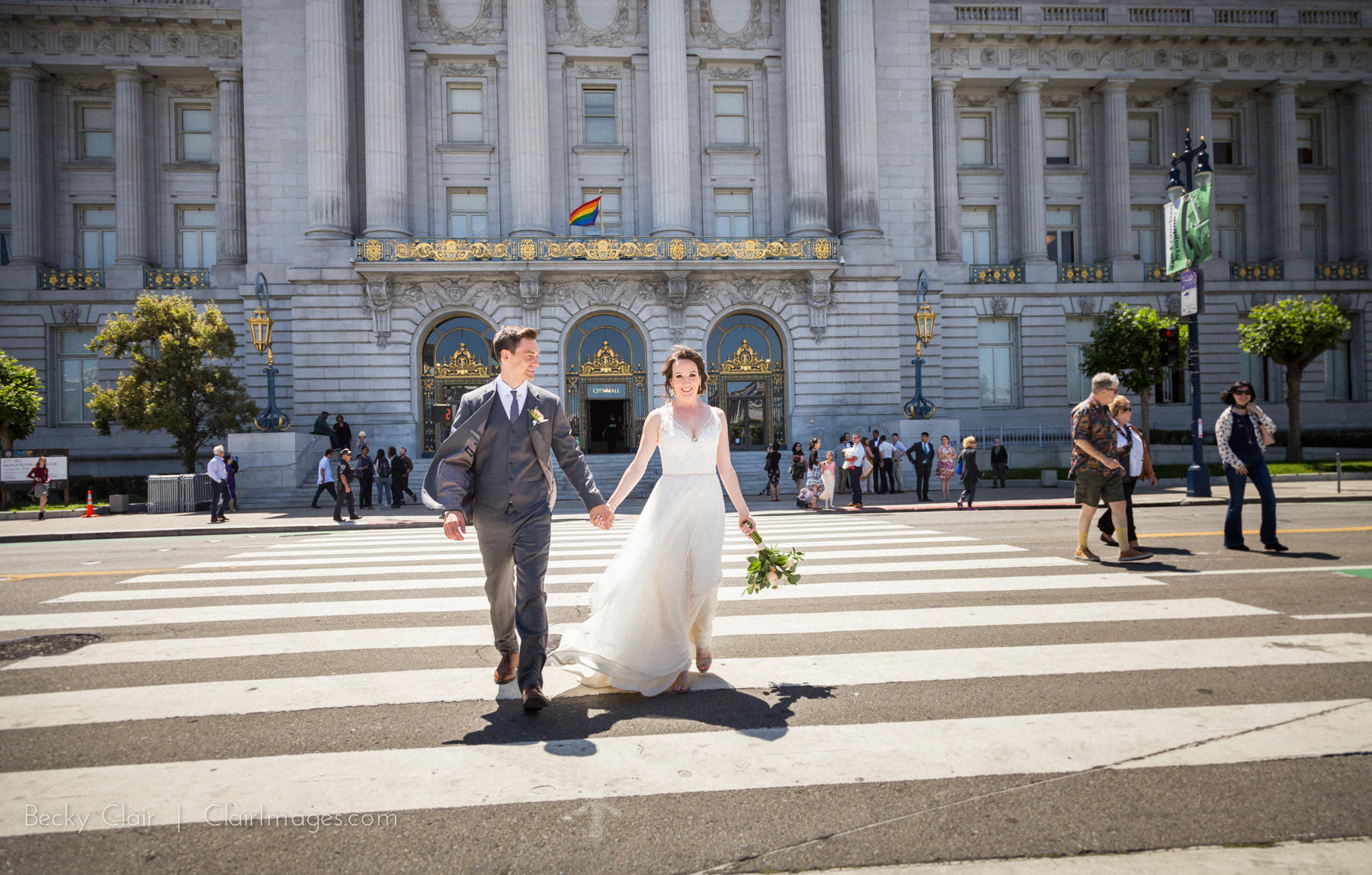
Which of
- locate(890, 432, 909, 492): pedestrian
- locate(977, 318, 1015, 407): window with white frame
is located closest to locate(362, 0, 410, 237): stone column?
locate(890, 432, 909, 492): pedestrian

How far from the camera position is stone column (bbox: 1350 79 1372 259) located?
133ft

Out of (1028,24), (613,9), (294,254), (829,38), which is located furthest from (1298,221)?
(294,254)

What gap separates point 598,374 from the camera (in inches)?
1275

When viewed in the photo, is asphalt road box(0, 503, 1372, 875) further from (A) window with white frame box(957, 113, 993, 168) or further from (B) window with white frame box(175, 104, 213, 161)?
(B) window with white frame box(175, 104, 213, 161)

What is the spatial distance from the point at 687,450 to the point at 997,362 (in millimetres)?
38362

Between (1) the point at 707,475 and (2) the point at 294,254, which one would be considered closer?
(1) the point at 707,475

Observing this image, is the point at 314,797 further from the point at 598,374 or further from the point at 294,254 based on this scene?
the point at 294,254

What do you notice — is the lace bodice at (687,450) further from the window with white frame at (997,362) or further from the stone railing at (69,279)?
the stone railing at (69,279)

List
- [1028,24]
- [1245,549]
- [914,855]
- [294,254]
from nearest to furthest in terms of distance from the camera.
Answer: [914,855] < [1245,549] < [294,254] < [1028,24]

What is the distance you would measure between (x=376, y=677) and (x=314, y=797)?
68.3 inches

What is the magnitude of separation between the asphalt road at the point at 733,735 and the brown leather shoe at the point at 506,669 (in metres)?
0.11

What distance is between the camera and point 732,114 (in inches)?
1387

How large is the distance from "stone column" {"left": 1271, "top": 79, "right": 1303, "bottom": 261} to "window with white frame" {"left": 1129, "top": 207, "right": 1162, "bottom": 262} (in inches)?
236

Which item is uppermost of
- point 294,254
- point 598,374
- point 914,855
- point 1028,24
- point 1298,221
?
point 1028,24
